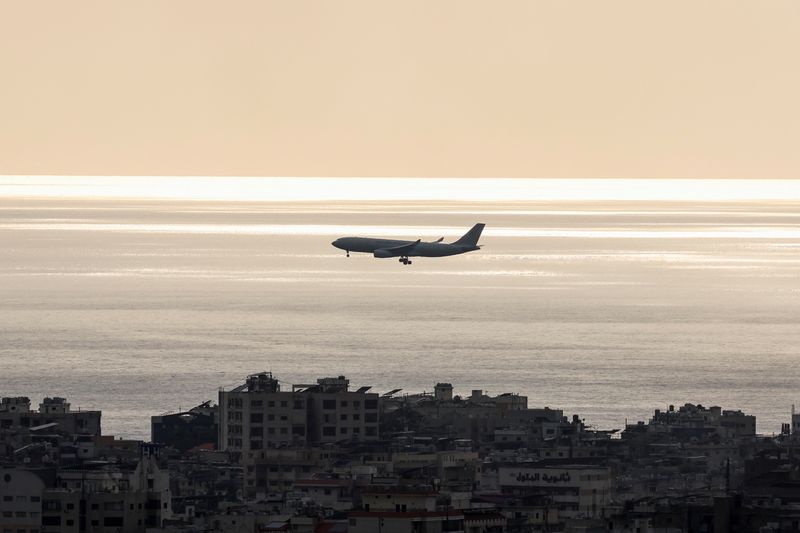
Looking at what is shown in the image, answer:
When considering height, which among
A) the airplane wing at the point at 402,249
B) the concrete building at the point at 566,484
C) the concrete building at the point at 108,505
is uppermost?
the airplane wing at the point at 402,249

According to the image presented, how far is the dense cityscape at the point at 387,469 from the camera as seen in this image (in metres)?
80.8

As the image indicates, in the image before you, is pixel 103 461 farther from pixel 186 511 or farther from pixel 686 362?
pixel 686 362

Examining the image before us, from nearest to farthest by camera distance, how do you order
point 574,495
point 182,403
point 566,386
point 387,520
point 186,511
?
point 387,520, point 186,511, point 574,495, point 182,403, point 566,386

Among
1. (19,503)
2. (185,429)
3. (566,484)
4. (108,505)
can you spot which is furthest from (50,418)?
(19,503)

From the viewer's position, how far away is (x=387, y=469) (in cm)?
10381

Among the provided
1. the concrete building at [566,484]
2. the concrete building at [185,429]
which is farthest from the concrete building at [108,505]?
the concrete building at [185,429]

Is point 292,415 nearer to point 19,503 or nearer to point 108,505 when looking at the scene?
point 108,505

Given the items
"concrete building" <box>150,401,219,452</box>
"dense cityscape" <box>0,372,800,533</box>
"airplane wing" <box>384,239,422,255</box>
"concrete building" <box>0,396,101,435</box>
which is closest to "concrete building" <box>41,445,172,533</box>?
"dense cityscape" <box>0,372,800,533</box>

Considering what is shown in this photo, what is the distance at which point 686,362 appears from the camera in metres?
171

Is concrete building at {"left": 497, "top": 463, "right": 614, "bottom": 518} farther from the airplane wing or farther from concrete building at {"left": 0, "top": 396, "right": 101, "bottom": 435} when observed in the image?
the airplane wing

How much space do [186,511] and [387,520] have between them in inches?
632

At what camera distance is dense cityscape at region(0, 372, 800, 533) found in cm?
8081

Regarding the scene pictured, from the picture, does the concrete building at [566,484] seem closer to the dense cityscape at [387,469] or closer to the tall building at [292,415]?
the dense cityscape at [387,469]

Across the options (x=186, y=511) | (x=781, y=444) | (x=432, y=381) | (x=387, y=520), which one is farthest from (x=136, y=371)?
(x=387, y=520)
